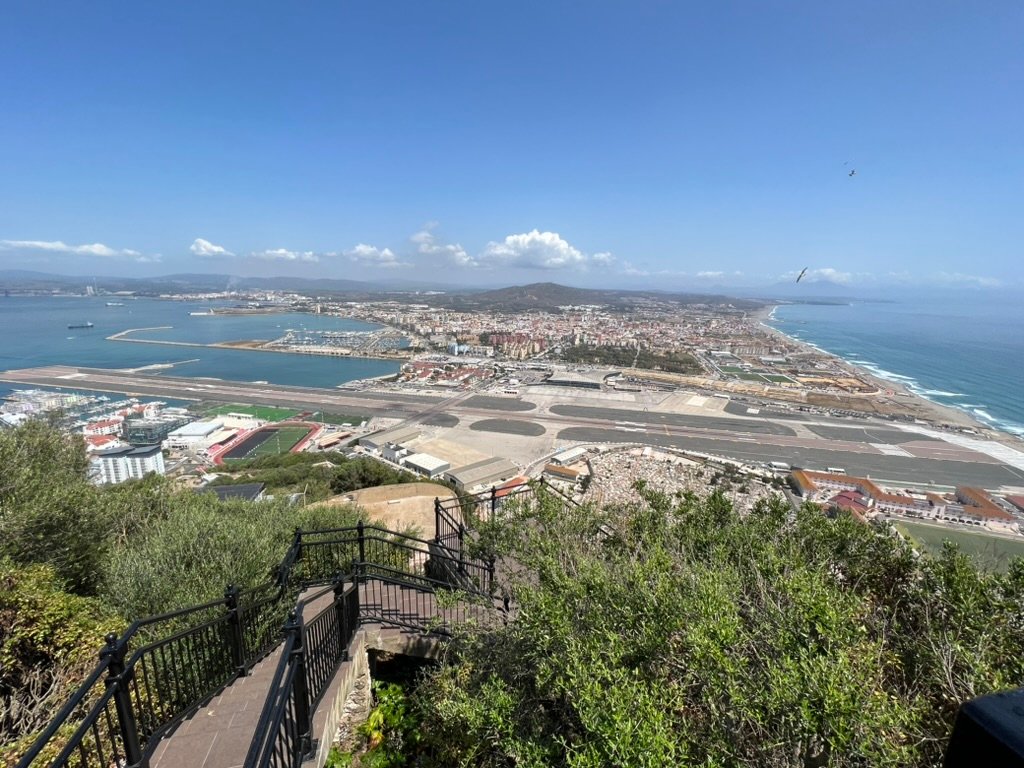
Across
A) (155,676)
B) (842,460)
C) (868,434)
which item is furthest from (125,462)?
(868,434)

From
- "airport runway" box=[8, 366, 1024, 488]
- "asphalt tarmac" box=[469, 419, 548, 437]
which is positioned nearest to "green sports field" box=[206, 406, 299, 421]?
"airport runway" box=[8, 366, 1024, 488]

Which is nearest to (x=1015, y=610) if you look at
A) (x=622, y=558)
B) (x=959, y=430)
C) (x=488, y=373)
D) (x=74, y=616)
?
(x=622, y=558)

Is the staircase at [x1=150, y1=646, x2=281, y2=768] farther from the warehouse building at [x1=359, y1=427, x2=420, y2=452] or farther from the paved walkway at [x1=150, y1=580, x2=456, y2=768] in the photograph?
the warehouse building at [x1=359, y1=427, x2=420, y2=452]

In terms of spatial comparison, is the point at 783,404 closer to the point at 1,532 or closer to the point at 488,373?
the point at 488,373

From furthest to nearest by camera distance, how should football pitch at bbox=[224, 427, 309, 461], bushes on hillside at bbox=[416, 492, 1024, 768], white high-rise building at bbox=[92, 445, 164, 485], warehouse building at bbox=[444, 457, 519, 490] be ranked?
football pitch at bbox=[224, 427, 309, 461] → warehouse building at bbox=[444, 457, 519, 490] → white high-rise building at bbox=[92, 445, 164, 485] → bushes on hillside at bbox=[416, 492, 1024, 768]

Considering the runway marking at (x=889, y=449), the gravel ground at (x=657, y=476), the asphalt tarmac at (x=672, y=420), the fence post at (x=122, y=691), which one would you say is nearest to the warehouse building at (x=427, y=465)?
the gravel ground at (x=657, y=476)

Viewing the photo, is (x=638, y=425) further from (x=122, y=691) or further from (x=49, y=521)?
(x=122, y=691)
